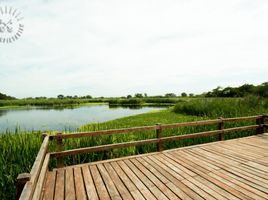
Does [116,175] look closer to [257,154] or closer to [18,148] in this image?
Result: [18,148]

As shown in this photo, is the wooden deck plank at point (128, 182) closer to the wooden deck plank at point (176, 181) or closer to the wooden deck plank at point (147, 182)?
the wooden deck plank at point (147, 182)

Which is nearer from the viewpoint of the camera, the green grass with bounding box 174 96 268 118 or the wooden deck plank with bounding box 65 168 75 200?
the wooden deck plank with bounding box 65 168 75 200

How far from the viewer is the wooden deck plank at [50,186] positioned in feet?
11.0

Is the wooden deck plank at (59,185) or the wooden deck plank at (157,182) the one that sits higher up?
the wooden deck plank at (59,185)

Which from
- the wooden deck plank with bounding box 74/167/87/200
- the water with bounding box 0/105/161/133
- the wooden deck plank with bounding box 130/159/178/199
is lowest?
the water with bounding box 0/105/161/133

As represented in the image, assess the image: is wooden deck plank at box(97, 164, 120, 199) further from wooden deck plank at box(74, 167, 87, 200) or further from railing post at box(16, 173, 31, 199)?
railing post at box(16, 173, 31, 199)

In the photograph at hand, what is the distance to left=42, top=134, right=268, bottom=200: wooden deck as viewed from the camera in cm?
339

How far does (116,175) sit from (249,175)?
2.84 meters

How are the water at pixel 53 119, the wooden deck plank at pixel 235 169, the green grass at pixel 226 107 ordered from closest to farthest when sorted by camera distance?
the wooden deck plank at pixel 235 169
the green grass at pixel 226 107
the water at pixel 53 119

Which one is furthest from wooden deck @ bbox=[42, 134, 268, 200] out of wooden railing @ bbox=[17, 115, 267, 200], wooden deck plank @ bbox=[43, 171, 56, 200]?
wooden railing @ bbox=[17, 115, 267, 200]

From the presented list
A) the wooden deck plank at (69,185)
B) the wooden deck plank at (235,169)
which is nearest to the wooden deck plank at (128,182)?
the wooden deck plank at (69,185)

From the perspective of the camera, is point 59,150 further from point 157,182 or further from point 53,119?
point 53,119

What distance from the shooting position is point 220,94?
4872 cm

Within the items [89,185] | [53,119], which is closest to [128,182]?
[89,185]
